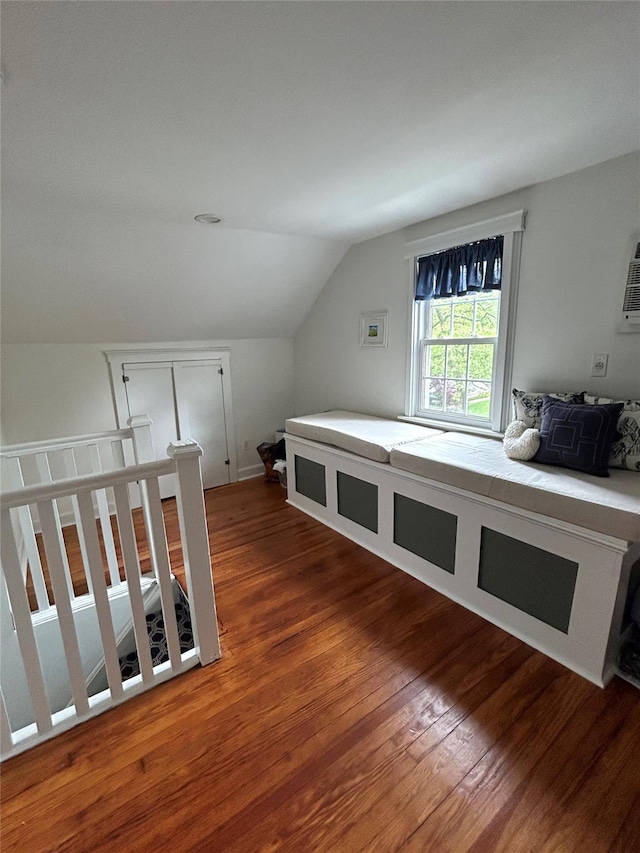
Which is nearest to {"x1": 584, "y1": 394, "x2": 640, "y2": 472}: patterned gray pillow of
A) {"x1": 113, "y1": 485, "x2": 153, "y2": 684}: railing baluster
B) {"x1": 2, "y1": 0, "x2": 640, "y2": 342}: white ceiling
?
{"x1": 2, "y1": 0, "x2": 640, "y2": 342}: white ceiling

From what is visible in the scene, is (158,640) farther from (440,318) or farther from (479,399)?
(440,318)

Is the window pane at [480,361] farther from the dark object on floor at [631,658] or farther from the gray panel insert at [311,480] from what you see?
the dark object on floor at [631,658]

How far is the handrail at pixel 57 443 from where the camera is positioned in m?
1.96

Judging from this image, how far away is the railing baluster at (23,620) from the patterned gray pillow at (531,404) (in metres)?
2.41

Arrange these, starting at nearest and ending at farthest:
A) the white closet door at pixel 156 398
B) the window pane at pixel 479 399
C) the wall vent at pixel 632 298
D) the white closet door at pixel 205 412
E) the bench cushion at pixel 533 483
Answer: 1. the bench cushion at pixel 533 483
2. the wall vent at pixel 632 298
3. the window pane at pixel 479 399
4. the white closet door at pixel 156 398
5. the white closet door at pixel 205 412

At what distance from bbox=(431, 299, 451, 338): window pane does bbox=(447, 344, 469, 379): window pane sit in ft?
0.45

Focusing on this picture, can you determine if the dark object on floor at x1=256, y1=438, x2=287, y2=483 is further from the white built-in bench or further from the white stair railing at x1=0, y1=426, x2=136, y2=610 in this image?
the white stair railing at x1=0, y1=426, x2=136, y2=610

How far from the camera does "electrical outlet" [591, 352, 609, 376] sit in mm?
2053

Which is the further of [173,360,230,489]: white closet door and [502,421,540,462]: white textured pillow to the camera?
[173,360,230,489]: white closet door

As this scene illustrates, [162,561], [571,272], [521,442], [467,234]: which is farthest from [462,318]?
[162,561]

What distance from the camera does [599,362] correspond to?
6.81 feet

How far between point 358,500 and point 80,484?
1.77 metres

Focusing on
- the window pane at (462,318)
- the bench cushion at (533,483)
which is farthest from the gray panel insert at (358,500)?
the window pane at (462,318)

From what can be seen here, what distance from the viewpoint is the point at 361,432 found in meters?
2.77
